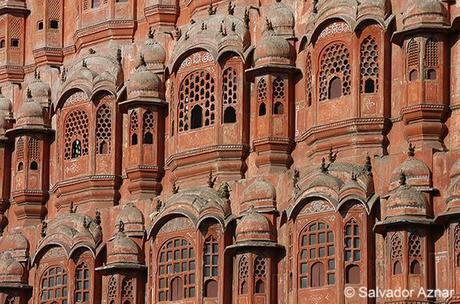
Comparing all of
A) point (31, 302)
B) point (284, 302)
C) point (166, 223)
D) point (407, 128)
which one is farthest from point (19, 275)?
point (407, 128)

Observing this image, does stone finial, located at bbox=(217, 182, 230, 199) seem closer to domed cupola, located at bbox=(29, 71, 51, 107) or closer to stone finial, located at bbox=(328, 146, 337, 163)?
stone finial, located at bbox=(328, 146, 337, 163)

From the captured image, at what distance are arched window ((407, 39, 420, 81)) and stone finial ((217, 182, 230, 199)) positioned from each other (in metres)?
4.65

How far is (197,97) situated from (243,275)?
14.8 ft

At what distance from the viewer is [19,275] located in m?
41.8

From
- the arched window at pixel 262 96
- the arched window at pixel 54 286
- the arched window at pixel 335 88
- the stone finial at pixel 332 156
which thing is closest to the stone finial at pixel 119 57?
the arched window at pixel 54 286

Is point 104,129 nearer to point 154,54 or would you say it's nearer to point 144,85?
point 144,85

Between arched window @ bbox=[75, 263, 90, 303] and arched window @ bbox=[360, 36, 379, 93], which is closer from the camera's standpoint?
arched window @ bbox=[360, 36, 379, 93]

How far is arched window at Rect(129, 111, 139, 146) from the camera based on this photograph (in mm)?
40844

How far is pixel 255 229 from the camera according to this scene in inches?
1452

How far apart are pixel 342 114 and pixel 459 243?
4365mm

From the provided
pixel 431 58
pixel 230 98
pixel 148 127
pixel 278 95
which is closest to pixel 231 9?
pixel 230 98

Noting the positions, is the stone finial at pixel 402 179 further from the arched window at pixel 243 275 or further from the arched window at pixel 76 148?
the arched window at pixel 76 148

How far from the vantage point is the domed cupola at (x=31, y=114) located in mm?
43062

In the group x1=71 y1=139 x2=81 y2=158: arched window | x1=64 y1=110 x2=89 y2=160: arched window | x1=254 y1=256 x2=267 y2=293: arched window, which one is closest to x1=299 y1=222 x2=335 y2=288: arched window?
x1=254 y1=256 x2=267 y2=293: arched window
